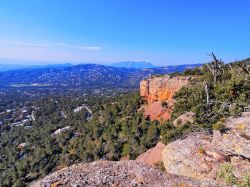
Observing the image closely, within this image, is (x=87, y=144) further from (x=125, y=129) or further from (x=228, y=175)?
(x=228, y=175)

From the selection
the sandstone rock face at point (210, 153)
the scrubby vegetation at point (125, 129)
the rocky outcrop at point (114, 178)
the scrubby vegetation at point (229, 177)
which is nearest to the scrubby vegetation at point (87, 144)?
the scrubby vegetation at point (125, 129)

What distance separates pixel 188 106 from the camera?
126ft

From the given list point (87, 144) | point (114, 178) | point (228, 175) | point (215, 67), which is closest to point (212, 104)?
point (215, 67)

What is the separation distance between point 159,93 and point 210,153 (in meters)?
52.8

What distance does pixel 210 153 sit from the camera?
2142cm

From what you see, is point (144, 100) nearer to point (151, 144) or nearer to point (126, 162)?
point (151, 144)

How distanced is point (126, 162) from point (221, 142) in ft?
28.2

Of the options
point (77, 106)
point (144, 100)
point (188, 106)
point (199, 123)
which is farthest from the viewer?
point (77, 106)

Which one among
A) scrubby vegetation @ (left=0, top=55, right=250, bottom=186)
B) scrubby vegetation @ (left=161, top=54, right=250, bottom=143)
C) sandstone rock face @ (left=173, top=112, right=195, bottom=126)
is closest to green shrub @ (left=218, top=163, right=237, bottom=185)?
scrubby vegetation @ (left=0, top=55, right=250, bottom=186)

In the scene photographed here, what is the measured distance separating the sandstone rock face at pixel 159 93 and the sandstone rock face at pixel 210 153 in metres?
40.6

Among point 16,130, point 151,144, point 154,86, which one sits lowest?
point 16,130

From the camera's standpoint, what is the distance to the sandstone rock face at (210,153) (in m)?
20.2

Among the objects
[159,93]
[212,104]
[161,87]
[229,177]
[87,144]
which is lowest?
[87,144]

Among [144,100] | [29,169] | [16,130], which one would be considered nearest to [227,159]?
[144,100]
